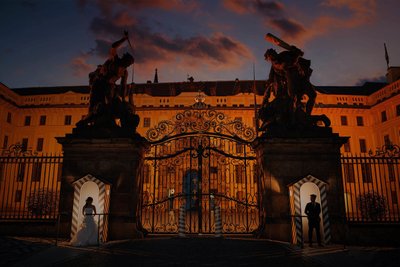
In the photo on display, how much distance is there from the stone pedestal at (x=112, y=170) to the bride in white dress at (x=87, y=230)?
1.02 metres

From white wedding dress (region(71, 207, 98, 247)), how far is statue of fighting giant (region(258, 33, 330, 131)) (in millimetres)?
7269

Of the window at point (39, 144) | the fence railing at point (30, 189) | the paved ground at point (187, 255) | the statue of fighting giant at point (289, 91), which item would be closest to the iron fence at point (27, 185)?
the fence railing at point (30, 189)

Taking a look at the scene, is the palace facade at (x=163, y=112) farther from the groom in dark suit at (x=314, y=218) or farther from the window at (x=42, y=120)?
the groom in dark suit at (x=314, y=218)

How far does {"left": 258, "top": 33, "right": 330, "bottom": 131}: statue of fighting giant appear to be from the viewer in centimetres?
1241

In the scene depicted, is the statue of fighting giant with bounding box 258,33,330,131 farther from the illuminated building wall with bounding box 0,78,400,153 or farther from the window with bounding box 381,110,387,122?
the window with bounding box 381,110,387,122

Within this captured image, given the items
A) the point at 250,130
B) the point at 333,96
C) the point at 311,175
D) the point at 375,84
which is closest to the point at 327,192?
the point at 311,175

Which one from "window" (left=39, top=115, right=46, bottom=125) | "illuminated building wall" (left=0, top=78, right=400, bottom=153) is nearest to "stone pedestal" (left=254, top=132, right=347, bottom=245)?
"illuminated building wall" (left=0, top=78, right=400, bottom=153)

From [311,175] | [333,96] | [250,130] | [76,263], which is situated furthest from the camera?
[333,96]

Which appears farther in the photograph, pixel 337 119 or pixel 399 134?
pixel 337 119

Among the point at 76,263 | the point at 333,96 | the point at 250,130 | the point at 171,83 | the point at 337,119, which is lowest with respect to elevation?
the point at 76,263

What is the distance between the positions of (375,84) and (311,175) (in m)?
53.4

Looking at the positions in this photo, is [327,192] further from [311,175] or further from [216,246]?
[216,246]

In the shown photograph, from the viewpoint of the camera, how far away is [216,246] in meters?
9.79

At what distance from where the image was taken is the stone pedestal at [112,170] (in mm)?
11602
